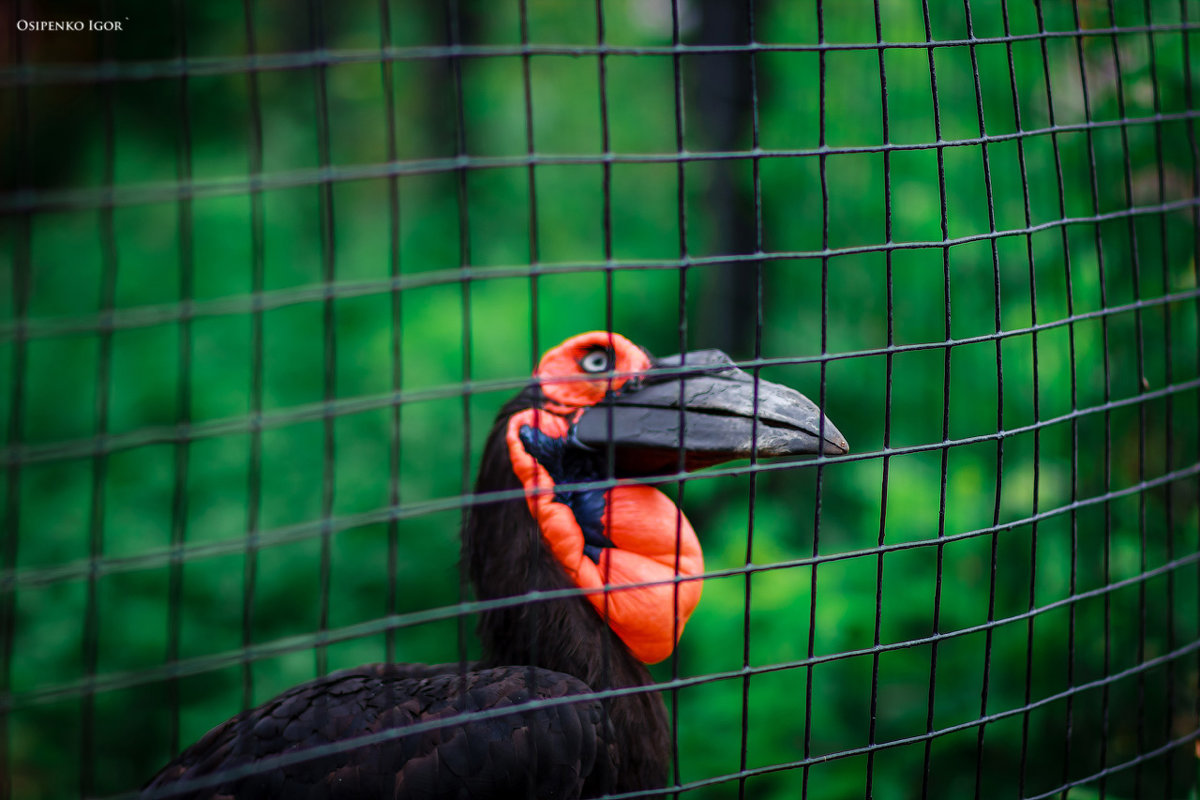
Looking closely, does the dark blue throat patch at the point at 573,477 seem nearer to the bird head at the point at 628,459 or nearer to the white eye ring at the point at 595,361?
the bird head at the point at 628,459

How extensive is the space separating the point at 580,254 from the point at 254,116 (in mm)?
3462

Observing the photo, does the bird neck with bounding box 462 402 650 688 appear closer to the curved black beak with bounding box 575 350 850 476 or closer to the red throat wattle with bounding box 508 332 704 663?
the red throat wattle with bounding box 508 332 704 663

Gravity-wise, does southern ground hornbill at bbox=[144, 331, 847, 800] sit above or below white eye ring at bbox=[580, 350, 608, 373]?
below

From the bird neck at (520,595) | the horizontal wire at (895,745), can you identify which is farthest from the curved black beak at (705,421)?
the horizontal wire at (895,745)

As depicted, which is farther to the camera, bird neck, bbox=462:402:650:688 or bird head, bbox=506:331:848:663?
bird neck, bbox=462:402:650:688

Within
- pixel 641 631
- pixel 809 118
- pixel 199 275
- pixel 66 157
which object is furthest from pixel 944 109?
pixel 66 157

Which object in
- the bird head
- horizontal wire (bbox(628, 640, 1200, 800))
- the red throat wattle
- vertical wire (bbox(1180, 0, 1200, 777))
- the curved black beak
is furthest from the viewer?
vertical wire (bbox(1180, 0, 1200, 777))

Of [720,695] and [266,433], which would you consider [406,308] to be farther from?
[720,695]

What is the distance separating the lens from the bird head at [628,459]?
1.54 metres

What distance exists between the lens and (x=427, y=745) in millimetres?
1439

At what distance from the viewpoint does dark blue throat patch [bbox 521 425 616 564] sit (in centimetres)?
169

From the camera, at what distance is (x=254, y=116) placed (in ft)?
2.91

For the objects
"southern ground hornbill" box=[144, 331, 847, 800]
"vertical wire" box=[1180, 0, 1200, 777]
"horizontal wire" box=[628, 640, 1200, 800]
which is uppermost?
"vertical wire" box=[1180, 0, 1200, 777]

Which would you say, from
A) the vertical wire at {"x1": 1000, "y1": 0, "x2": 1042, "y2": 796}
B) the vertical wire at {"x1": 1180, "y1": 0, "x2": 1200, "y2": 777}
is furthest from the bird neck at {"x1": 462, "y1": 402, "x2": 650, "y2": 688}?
the vertical wire at {"x1": 1180, "y1": 0, "x2": 1200, "y2": 777}
